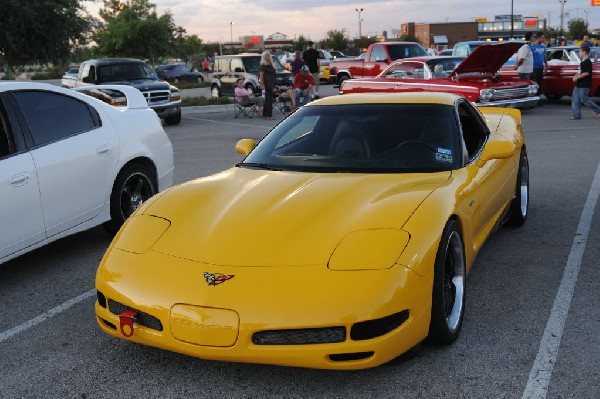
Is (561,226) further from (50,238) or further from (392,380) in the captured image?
(50,238)

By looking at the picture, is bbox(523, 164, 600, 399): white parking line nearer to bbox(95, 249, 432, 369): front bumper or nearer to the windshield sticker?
bbox(95, 249, 432, 369): front bumper

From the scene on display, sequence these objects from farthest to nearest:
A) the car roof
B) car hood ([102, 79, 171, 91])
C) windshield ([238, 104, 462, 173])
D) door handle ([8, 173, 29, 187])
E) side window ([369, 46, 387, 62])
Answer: side window ([369, 46, 387, 62]) → car hood ([102, 79, 171, 91]) → the car roof → door handle ([8, 173, 29, 187]) → windshield ([238, 104, 462, 173])

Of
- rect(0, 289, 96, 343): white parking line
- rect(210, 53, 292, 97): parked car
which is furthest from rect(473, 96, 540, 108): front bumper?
rect(0, 289, 96, 343): white parking line

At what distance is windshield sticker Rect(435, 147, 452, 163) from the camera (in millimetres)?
4668

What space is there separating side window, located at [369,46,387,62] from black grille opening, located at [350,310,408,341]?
2069 cm

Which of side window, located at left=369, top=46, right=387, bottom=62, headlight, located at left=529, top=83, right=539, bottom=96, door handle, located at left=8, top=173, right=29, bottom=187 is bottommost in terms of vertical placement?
headlight, located at left=529, top=83, right=539, bottom=96

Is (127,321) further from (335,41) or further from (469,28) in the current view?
(469,28)

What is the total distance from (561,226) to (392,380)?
3.56 meters

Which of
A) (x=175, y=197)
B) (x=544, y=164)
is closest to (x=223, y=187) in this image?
(x=175, y=197)

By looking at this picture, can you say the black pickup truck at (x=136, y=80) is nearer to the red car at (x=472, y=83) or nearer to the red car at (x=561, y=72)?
Result: the red car at (x=472, y=83)

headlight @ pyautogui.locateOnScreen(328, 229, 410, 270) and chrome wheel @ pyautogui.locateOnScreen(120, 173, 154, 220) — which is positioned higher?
headlight @ pyautogui.locateOnScreen(328, 229, 410, 270)

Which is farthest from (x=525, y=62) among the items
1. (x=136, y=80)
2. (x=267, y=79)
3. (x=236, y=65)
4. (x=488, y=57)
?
(x=236, y=65)

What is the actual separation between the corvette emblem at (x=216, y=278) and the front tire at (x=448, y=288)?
41.1 inches

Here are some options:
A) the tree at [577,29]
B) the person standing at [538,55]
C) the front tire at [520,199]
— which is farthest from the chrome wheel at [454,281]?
the tree at [577,29]
